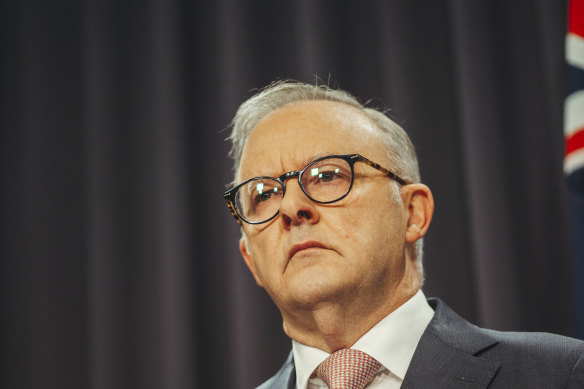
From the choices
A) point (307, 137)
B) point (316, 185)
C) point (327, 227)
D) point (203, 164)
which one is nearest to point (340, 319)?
point (327, 227)

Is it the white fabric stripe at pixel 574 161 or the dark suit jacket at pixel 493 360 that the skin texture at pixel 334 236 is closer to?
the dark suit jacket at pixel 493 360

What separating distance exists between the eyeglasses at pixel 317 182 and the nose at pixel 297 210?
18 millimetres

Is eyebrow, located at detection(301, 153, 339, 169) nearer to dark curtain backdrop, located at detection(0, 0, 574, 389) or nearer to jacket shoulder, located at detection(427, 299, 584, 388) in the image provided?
jacket shoulder, located at detection(427, 299, 584, 388)

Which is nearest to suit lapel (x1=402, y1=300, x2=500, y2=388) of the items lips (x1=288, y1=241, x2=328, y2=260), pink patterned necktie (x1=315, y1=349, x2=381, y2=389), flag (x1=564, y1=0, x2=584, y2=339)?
pink patterned necktie (x1=315, y1=349, x2=381, y2=389)

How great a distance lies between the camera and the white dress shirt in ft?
4.05

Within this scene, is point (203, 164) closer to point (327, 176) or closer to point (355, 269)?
point (327, 176)

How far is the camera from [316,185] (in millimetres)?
1310

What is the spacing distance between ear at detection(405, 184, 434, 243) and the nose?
322mm

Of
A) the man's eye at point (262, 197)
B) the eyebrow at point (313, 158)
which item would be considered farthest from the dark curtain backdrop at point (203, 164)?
the eyebrow at point (313, 158)

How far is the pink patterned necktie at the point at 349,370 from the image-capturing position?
1213 mm

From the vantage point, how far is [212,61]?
226 cm

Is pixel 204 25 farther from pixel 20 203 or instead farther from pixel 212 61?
pixel 20 203

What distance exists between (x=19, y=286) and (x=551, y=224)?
6.94 ft

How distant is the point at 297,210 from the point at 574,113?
0.64 m
